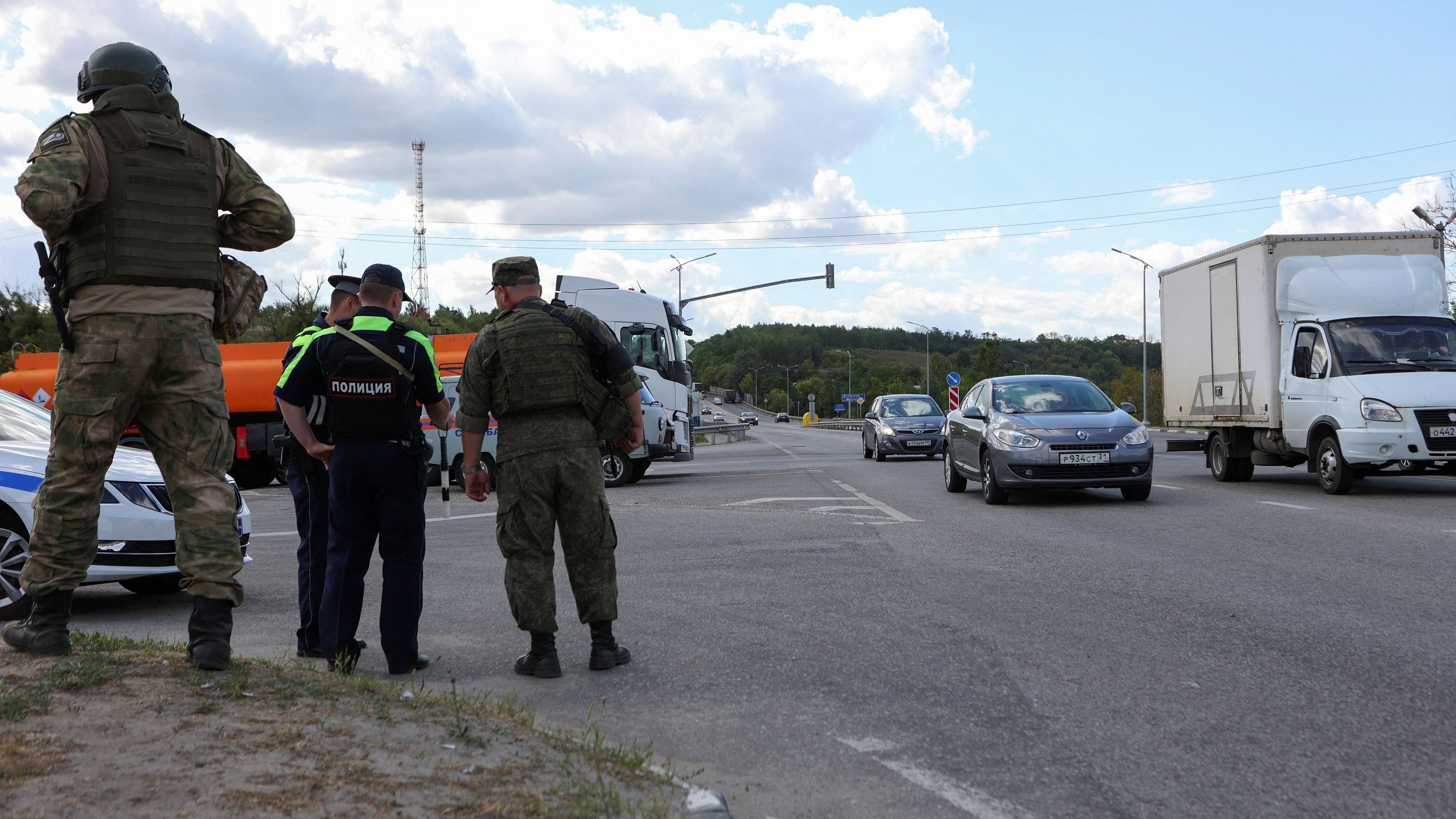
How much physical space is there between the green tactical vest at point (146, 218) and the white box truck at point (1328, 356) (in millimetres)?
13090

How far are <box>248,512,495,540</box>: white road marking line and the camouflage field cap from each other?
7112mm

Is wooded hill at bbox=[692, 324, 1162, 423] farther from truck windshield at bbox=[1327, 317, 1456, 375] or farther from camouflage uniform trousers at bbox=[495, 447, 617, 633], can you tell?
camouflage uniform trousers at bbox=[495, 447, 617, 633]

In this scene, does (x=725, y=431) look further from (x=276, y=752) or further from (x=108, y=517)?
(x=276, y=752)

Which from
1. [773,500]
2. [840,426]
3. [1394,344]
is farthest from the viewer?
[840,426]

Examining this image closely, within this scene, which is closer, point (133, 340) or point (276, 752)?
point (276, 752)

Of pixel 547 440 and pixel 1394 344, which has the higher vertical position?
pixel 1394 344

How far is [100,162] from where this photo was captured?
4125 millimetres

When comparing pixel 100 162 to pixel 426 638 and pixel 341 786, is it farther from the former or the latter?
pixel 426 638

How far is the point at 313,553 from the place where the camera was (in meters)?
5.60

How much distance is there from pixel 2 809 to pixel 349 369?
2.63 m

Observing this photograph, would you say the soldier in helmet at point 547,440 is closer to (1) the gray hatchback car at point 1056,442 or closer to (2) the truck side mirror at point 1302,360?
(1) the gray hatchback car at point 1056,442

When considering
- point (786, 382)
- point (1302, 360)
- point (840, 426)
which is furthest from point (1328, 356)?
point (786, 382)

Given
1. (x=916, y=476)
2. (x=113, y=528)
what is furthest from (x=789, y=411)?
(x=113, y=528)

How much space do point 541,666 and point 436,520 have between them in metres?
9.26
